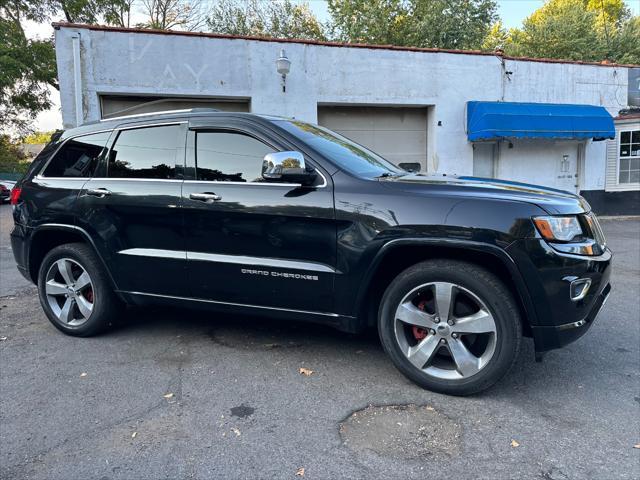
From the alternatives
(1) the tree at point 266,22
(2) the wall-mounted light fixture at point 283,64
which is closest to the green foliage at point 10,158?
(1) the tree at point 266,22

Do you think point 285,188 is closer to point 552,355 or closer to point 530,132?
point 552,355

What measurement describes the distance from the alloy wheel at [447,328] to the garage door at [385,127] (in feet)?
30.3

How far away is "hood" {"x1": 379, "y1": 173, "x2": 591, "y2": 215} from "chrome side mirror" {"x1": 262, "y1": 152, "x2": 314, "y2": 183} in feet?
1.84

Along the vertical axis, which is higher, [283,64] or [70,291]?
[283,64]

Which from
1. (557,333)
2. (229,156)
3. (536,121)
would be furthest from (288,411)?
(536,121)

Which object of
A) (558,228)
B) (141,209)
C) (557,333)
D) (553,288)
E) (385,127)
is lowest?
(557,333)

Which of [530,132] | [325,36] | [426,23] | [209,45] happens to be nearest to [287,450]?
[209,45]

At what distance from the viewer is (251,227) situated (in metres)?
3.38

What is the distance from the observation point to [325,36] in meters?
27.9

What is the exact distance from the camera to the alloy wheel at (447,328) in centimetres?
295

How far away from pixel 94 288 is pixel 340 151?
2.34 metres

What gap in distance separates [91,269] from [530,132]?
11.4 m

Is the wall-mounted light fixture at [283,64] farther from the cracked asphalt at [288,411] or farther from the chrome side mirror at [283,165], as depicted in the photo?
the chrome side mirror at [283,165]

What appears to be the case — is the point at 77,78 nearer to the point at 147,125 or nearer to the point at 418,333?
the point at 147,125
